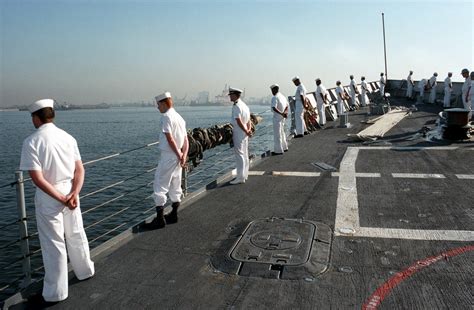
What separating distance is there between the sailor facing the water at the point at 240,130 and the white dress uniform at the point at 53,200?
375cm

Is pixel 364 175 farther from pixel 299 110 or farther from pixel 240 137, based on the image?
pixel 299 110

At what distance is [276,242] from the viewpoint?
4410mm

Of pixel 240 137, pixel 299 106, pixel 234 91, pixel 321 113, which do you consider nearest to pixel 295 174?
pixel 240 137

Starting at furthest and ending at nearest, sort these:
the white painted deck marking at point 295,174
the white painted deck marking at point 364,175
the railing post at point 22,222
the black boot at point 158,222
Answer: the white painted deck marking at point 295,174 < the white painted deck marking at point 364,175 < the black boot at point 158,222 < the railing post at point 22,222

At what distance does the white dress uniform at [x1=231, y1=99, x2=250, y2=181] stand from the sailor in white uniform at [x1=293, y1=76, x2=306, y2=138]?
5.17 m

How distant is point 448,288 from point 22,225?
149 inches

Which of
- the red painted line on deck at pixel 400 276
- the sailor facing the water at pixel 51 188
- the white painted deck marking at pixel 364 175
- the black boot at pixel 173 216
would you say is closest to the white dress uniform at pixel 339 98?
the white painted deck marking at pixel 364 175

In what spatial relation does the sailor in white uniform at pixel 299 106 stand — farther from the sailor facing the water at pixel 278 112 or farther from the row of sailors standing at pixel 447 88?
the row of sailors standing at pixel 447 88

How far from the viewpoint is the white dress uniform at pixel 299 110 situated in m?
11.9

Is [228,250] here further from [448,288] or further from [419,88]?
[419,88]

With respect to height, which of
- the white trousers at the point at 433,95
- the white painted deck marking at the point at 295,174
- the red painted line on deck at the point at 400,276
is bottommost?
the red painted line on deck at the point at 400,276

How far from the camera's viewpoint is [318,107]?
615 inches

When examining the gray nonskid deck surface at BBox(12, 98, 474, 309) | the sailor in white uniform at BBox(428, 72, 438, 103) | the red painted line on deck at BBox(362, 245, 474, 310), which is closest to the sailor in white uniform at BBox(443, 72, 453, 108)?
the sailor in white uniform at BBox(428, 72, 438, 103)

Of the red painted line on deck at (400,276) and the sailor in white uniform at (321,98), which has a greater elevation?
the sailor in white uniform at (321,98)
